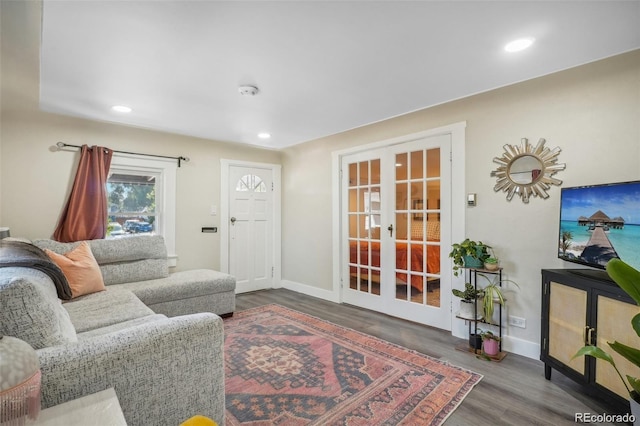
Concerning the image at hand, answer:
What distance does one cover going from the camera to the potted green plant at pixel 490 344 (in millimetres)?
2484

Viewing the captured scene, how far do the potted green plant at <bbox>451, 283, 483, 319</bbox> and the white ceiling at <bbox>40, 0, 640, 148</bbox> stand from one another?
69.0 inches

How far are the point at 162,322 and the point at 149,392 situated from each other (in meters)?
0.27

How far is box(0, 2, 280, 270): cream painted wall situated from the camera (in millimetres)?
2139

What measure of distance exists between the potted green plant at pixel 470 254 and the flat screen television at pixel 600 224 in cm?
55

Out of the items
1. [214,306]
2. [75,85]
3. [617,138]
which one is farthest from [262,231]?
[617,138]

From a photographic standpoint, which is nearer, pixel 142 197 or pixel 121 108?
pixel 121 108

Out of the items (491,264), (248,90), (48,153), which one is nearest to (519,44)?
(491,264)

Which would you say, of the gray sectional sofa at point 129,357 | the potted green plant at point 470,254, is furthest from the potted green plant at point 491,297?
the gray sectional sofa at point 129,357

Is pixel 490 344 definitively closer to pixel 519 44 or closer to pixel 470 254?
pixel 470 254

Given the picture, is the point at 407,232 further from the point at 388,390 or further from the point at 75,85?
the point at 75,85

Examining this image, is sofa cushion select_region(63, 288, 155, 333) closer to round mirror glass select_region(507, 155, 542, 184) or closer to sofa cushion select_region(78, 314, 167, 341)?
sofa cushion select_region(78, 314, 167, 341)

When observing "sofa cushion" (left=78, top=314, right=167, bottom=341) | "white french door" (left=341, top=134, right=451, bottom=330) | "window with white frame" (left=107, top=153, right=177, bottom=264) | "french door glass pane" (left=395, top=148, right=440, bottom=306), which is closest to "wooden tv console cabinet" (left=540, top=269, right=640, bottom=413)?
"white french door" (left=341, top=134, right=451, bottom=330)

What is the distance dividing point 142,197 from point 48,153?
978 mm

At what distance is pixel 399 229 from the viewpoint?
3.47m
